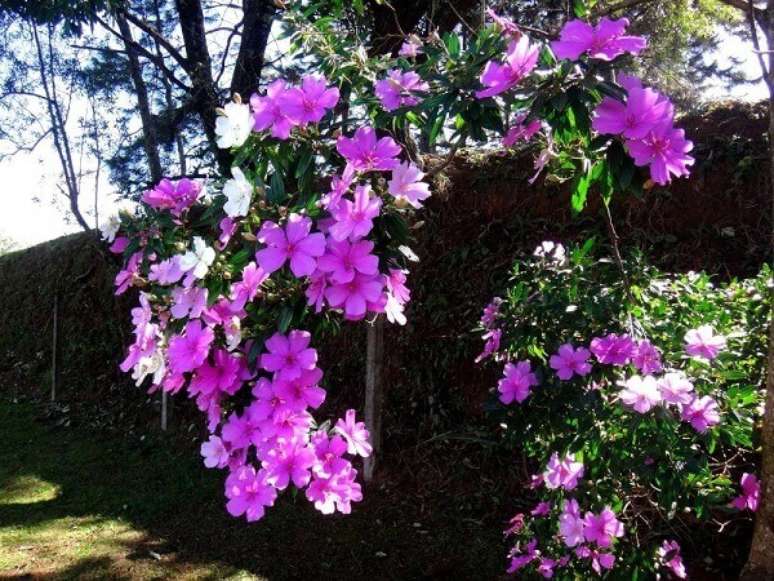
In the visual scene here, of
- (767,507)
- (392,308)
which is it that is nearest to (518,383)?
(767,507)

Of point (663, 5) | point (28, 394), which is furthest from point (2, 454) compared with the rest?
point (663, 5)

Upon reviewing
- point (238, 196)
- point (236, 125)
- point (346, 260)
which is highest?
point (236, 125)

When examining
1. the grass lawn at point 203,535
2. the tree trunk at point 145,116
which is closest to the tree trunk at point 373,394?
the grass lawn at point 203,535

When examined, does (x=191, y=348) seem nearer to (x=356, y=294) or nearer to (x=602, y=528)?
(x=356, y=294)

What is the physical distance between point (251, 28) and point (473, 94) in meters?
4.25

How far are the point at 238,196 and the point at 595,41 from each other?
57cm

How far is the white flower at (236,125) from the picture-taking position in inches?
40.0

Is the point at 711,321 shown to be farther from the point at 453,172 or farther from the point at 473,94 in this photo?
the point at 453,172

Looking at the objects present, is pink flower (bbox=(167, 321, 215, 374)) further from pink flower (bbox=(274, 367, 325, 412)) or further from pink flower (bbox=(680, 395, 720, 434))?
pink flower (bbox=(680, 395, 720, 434))

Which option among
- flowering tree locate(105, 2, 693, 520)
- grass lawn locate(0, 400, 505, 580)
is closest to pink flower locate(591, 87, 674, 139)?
flowering tree locate(105, 2, 693, 520)

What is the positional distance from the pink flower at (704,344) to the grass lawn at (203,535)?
1.66 metres

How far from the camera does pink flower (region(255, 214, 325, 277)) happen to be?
2.91 ft

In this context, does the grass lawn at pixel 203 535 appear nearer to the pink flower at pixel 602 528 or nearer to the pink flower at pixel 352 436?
the pink flower at pixel 602 528

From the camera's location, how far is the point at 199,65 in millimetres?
4547
